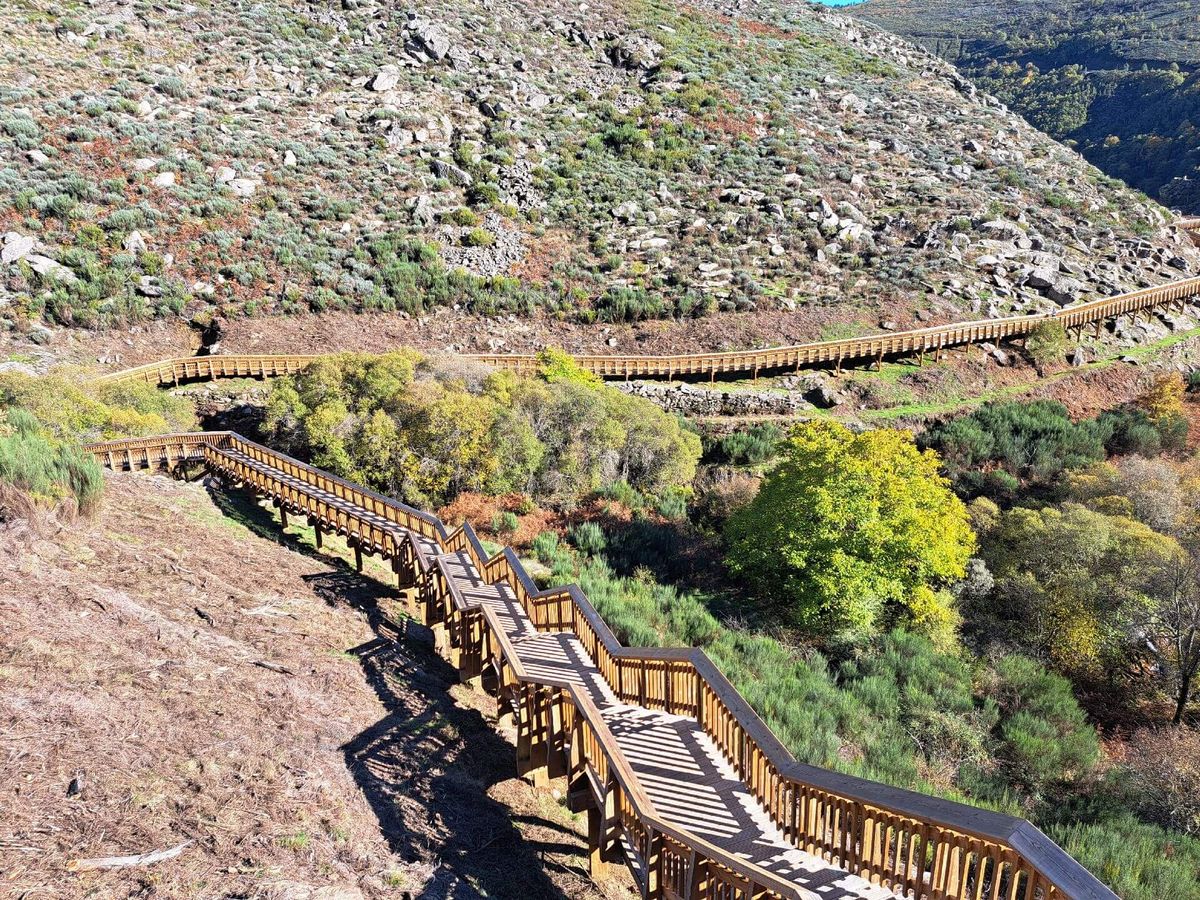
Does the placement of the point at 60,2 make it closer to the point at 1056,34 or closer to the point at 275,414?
the point at 275,414

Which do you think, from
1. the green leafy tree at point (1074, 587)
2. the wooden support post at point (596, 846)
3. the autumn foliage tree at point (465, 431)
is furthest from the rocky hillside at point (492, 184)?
the wooden support post at point (596, 846)

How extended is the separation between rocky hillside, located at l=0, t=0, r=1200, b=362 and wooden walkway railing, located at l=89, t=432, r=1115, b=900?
85.9 ft

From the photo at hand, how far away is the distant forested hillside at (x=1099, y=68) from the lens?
8400 cm

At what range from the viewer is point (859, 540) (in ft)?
57.8

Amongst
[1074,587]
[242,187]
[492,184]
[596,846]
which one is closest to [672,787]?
[596,846]

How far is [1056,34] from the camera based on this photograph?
123 meters

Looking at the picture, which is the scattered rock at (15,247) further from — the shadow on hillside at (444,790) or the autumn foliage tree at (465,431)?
the shadow on hillside at (444,790)

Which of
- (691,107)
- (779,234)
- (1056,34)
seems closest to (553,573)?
(779,234)

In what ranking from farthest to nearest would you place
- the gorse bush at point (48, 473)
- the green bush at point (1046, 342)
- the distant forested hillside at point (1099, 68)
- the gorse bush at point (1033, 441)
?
1. the distant forested hillside at point (1099, 68)
2. the green bush at point (1046, 342)
3. the gorse bush at point (1033, 441)
4. the gorse bush at point (48, 473)

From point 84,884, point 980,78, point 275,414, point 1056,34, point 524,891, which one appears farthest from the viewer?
point 1056,34

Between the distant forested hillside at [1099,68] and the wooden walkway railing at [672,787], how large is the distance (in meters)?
87.7

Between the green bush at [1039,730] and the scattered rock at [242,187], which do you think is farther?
the scattered rock at [242,187]

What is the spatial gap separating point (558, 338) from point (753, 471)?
13427 millimetres

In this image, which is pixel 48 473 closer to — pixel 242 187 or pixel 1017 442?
pixel 1017 442
